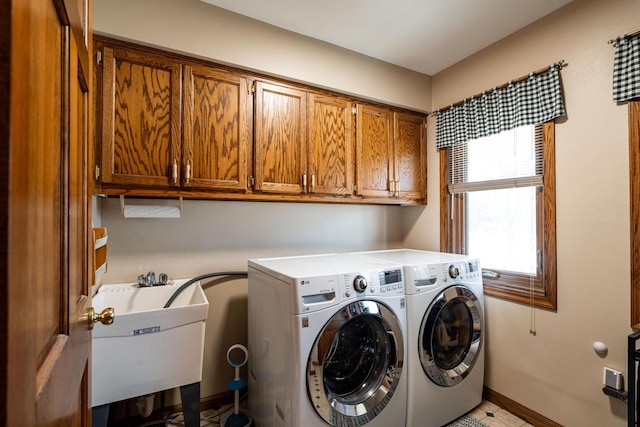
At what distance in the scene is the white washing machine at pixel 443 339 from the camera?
5.77ft

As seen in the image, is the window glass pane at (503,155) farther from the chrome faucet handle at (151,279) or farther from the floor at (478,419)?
the chrome faucet handle at (151,279)

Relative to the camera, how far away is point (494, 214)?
7.43ft

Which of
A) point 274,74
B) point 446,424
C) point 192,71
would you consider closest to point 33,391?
point 192,71

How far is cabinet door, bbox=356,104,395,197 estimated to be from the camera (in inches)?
90.9

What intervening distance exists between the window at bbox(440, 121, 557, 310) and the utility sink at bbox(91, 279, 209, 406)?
1.98 meters

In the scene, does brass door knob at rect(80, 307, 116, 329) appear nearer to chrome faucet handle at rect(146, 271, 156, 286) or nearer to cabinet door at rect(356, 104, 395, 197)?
chrome faucet handle at rect(146, 271, 156, 286)

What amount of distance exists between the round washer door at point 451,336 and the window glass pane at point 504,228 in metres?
0.42

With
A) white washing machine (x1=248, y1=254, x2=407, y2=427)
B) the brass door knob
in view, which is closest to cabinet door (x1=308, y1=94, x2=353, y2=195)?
white washing machine (x1=248, y1=254, x2=407, y2=427)

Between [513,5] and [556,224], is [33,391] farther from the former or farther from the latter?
[513,5]

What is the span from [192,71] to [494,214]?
2241 mm

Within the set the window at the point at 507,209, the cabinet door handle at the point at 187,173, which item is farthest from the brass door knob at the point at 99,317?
the window at the point at 507,209

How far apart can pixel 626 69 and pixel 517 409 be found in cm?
210

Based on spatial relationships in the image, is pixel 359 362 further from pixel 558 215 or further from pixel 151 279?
pixel 558 215

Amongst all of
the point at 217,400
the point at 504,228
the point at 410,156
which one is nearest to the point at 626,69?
the point at 504,228
